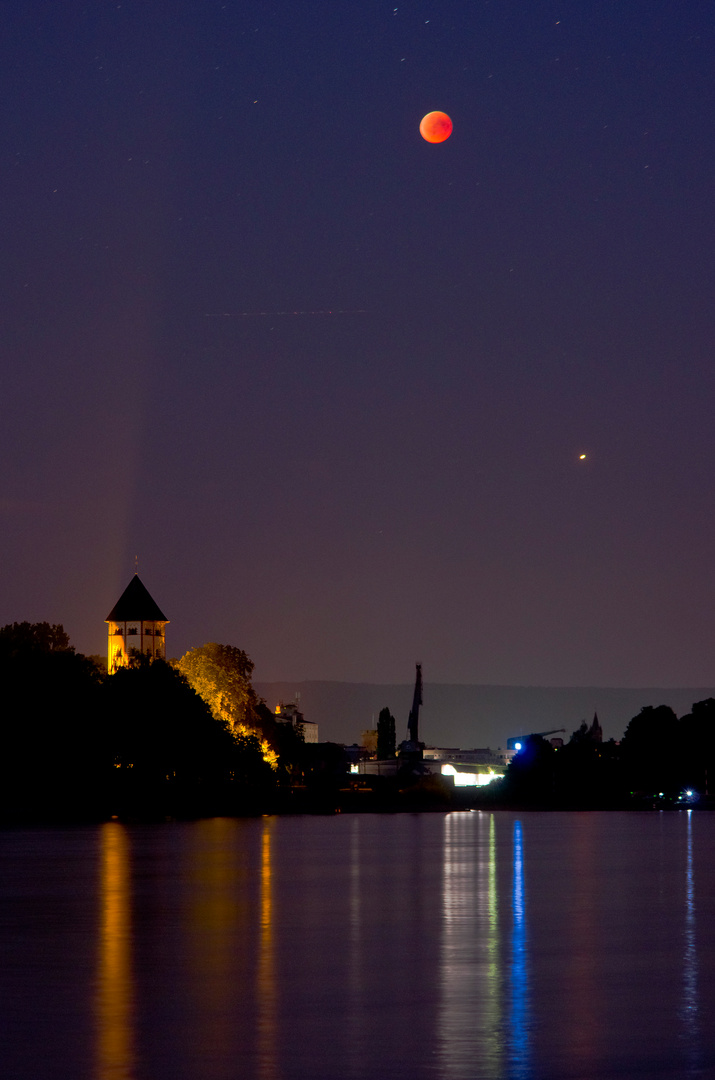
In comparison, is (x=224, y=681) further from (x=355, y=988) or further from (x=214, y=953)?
(x=355, y=988)

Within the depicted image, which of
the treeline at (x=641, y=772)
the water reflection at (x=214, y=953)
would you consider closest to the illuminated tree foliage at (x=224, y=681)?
the treeline at (x=641, y=772)

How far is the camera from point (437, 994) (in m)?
17.3

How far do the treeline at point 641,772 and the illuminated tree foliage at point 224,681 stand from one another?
5398 cm

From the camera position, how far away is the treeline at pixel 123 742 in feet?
314

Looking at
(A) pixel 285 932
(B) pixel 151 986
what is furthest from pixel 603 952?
(B) pixel 151 986

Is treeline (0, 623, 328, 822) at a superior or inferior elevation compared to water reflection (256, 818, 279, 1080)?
superior

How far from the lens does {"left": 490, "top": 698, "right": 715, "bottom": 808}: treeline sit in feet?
586

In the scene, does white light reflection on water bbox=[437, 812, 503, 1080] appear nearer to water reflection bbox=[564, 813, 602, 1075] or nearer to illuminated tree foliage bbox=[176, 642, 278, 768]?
water reflection bbox=[564, 813, 602, 1075]

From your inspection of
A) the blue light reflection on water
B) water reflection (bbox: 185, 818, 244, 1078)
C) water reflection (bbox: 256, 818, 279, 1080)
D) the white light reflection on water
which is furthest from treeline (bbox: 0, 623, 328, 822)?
the blue light reflection on water

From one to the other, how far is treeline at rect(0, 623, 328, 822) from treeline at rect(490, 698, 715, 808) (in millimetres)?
58473

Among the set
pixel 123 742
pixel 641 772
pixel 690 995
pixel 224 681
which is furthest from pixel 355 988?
pixel 641 772

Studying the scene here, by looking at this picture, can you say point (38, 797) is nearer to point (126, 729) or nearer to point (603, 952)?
point (126, 729)

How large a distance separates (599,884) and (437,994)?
21.1m

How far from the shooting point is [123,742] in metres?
105
